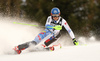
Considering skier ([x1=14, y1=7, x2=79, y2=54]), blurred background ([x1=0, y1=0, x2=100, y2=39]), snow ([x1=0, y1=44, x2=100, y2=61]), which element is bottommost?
snow ([x1=0, y1=44, x2=100, y2=61])

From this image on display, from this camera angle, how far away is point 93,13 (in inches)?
935

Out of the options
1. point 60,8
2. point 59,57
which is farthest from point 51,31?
point 60,8

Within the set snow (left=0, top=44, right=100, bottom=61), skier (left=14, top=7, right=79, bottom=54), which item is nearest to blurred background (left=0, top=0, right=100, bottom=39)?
skier (left=14, top=7, right=79, bottom=54)

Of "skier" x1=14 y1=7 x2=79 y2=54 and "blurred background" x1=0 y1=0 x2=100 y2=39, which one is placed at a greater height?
"blurred background" x1=0 y1=0 x2=100 y2=39

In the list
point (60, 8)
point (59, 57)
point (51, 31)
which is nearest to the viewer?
point (59, 57)

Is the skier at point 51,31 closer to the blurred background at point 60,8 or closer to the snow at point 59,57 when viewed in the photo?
the snow at point 59,57

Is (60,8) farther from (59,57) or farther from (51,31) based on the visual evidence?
(59,57)

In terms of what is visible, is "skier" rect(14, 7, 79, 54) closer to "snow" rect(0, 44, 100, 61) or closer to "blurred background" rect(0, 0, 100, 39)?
"snow" rect(0, 44, 100, 61)

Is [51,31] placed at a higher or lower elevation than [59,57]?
higher

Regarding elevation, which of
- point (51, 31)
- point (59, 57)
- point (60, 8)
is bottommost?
point (59, 57)

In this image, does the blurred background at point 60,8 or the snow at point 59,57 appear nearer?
the snow at point 59,57

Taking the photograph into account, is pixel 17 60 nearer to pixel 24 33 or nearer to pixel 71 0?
pixel 24 33

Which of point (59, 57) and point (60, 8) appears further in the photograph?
point (60, 8)

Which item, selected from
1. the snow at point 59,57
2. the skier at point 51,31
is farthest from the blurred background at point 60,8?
the snow at point 59,57
